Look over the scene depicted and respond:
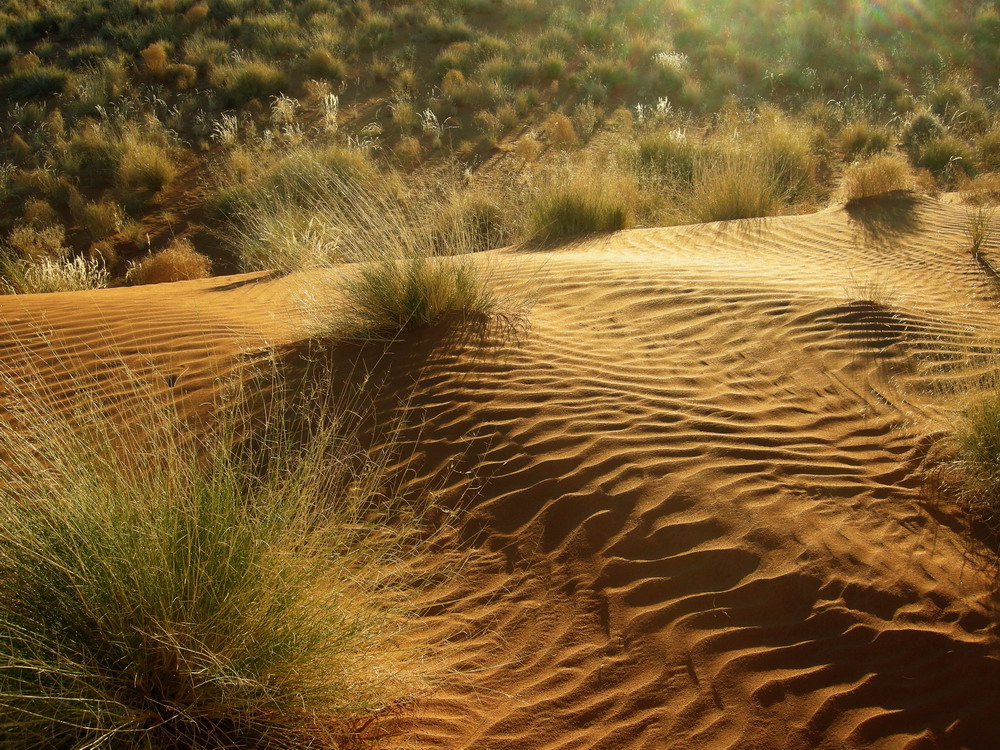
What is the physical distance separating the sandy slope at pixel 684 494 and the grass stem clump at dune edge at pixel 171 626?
1.59ft

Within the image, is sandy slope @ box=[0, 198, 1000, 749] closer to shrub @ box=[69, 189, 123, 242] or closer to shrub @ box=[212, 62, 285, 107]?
shrub @ box=[69, 189, 123, 242]

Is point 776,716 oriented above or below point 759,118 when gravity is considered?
below

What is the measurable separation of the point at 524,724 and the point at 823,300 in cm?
460

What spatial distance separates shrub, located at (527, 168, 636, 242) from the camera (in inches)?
391

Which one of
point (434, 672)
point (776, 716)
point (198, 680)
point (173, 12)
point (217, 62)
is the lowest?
point (776, 716)

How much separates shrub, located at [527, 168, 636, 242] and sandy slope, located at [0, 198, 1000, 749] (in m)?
2.94

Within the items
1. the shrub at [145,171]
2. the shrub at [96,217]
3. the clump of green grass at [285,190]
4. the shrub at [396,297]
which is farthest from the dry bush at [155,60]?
the shrub at [396,297]

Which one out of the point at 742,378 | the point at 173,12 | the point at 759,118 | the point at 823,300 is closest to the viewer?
the point at 742,378

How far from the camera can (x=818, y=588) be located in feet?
11.2

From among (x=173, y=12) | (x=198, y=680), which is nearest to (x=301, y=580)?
(x=198, y=680)

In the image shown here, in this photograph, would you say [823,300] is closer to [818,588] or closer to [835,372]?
[835,372]

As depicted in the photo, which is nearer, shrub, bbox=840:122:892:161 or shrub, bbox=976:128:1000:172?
shrub, bbox=976:128:1000:172

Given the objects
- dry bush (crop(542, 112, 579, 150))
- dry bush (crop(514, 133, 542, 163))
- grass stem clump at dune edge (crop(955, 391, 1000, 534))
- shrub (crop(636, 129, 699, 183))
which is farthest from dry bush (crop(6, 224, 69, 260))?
grass stem clump at dune edge (crop(955, 391, 1000, 534))

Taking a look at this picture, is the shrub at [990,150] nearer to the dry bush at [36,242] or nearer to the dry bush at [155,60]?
the dry bush at [36,242]
